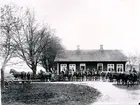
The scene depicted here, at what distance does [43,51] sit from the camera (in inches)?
1022

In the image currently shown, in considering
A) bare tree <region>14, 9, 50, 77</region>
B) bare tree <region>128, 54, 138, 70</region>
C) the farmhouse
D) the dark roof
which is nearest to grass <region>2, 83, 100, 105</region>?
bare tree <region>14, 9, 50, 77</region>

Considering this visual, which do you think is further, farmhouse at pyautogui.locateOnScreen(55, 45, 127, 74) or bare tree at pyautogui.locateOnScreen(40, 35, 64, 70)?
farmhouse at pyautogui.locateOnScreen(55, 45, 127, 74)

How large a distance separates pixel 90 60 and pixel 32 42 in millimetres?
5846

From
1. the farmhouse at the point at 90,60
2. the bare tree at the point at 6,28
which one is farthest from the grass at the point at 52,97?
the farmhouse at the point at 90,60

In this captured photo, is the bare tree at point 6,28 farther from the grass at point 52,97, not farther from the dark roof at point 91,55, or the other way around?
the dark roof at point 91,55

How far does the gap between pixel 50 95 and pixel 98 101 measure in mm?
2575

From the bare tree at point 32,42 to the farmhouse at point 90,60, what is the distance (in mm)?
2534

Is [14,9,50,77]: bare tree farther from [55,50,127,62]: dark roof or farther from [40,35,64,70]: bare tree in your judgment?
[55,50,127,62]: dark roof

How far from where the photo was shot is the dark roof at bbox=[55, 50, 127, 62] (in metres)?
27.6

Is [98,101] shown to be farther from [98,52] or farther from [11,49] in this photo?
[98,52]

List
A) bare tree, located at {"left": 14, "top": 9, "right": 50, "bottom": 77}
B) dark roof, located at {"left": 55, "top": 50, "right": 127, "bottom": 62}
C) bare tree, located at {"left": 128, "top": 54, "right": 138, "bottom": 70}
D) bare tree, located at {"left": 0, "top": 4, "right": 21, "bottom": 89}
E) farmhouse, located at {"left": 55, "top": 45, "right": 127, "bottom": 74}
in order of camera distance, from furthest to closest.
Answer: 1. bare tree, located at {"left": 128, "top": 54, "right": 138, "bottom": 70}
2. dark roof, located at {"left": 55, "top": 50, "right": 127, "bottom": 62}
3. farmhouse, located at {"left": 55, "top": 45, "right": 127, "bottom": 74}
4. bare tree, located at {"left": 14, "top": 9, "right": 50, "bottom": 77}
5. bare tree, located at {"left": 0, "top": 4, "right": 21, "bottom": 89}

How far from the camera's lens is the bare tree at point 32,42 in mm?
22250

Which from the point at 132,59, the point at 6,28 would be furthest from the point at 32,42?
the point at 132,59

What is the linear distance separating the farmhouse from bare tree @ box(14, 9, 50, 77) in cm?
253
